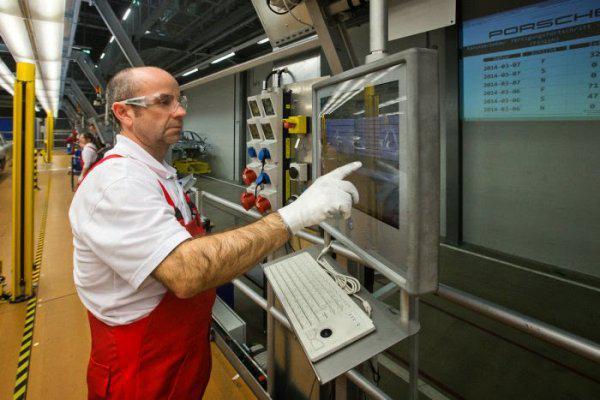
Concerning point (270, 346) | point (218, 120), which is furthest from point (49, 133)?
point (270, 346)

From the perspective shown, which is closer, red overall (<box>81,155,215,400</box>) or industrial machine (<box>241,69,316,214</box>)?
red overall (<box>81,155,215,400</box>)

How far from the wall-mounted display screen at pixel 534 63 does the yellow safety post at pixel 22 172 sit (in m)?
4.32

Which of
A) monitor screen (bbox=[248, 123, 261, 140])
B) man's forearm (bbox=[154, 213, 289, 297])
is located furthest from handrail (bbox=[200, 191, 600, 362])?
monitor screen (bbox=[248, 123, 261, 140])

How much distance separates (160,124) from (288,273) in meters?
0.69

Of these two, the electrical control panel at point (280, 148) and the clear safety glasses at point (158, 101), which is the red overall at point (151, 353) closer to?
the clear safety glasses at point (158, 101)

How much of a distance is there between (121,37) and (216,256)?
337cm

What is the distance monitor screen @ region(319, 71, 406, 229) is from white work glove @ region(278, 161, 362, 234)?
0.19ft

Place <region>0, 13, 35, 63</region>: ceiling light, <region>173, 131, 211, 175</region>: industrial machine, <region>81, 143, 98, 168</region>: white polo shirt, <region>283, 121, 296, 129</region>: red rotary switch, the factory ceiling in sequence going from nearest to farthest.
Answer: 1. <region>283, 121, 296, 129</region>: red rotary switch
2. <region>0, 13, 35, 63</region>: ceiling light
3. <region>81, 143, 98, 168</region>: white polo shirt
4. the factory ceiling
5. <region>173, 131, 211, 175</region>: industrial machine

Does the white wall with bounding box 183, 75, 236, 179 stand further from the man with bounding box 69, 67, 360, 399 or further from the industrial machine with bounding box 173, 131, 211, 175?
the man with bounding box 69, 67, 360, 399

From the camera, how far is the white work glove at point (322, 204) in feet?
3.22

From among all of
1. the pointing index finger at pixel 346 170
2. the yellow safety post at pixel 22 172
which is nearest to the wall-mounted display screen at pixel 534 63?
the pointing index finger at pixel 346 170

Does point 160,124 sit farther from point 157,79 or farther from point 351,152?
point 351,152

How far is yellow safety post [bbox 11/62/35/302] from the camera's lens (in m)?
2.68

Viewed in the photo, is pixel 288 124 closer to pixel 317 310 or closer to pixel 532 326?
pixel 317 310
